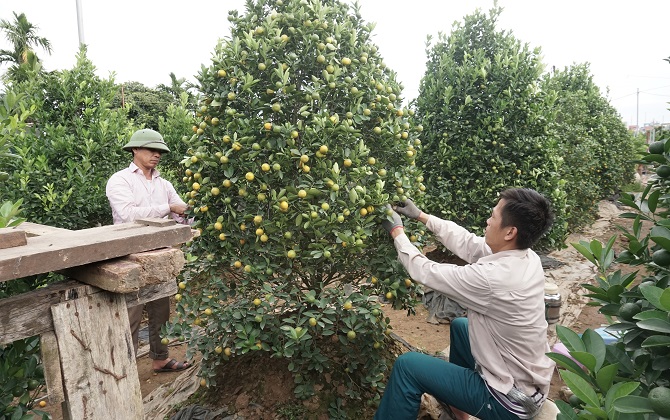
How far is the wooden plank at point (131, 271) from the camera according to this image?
1894mm

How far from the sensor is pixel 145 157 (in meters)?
4.23

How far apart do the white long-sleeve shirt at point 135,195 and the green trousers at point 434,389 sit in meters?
2.57

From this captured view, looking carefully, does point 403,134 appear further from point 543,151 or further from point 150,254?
point 543,151

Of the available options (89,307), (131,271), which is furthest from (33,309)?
(131,271)

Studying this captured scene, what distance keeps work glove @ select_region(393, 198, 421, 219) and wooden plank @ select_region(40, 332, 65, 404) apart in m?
2.15

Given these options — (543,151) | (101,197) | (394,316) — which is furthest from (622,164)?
(101,197)

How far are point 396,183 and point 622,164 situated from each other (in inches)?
556

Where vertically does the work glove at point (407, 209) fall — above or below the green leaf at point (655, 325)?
above

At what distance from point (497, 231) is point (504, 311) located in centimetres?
48

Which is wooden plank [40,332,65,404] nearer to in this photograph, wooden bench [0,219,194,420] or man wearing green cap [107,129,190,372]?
wooden bench [0,219,194,420]

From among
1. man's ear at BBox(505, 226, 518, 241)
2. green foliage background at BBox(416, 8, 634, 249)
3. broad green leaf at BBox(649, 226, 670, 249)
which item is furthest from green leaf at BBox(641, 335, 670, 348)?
green foliage background at BBox(416, 8, 634, 249)

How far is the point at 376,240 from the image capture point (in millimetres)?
3205

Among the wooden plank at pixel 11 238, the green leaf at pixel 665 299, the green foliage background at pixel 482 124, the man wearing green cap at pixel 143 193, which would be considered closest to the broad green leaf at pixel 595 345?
the green leaf at pixel 665 299

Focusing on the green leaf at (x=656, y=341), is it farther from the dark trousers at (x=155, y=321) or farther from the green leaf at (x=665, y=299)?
the dark trousers at (x=155, y=321)
